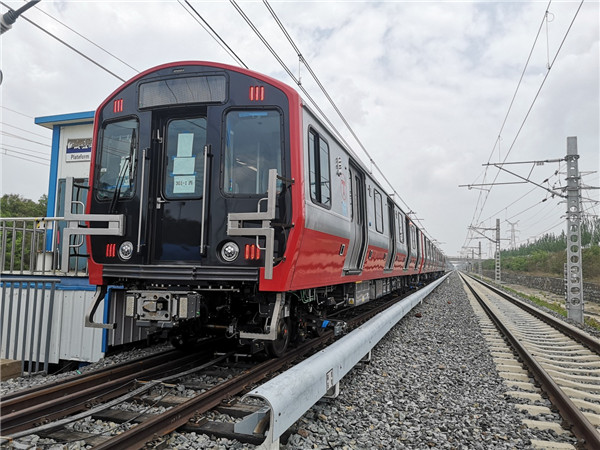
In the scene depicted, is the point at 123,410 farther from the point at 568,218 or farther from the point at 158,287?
the point at 568,218

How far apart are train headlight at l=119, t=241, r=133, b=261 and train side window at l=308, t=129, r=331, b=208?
85.4 inches

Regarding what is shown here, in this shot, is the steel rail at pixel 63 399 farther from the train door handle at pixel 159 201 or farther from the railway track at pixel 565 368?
the railway track at pixel 565 368

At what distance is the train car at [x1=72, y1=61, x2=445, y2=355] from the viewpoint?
14.5 ft

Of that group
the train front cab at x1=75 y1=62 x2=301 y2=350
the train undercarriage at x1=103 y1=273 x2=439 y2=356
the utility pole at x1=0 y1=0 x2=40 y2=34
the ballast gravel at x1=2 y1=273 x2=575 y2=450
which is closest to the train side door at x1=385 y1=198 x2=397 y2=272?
the ballast gravel at x1=2 y1=273 x2=575 y2=450

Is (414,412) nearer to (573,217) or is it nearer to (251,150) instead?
(251,150)

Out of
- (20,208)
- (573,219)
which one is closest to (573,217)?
(573,219)

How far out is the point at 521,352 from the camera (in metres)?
6.66

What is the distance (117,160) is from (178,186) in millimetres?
930

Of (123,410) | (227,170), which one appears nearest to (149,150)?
(227,170)

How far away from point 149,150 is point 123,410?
9.16ft

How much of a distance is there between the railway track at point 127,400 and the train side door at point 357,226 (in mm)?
2141

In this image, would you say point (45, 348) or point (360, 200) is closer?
point (45, 348)

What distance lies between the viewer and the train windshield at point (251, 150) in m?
4.64

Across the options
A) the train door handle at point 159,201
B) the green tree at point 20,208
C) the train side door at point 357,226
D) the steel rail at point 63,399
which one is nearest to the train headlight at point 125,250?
the train door handle at point 159,201
